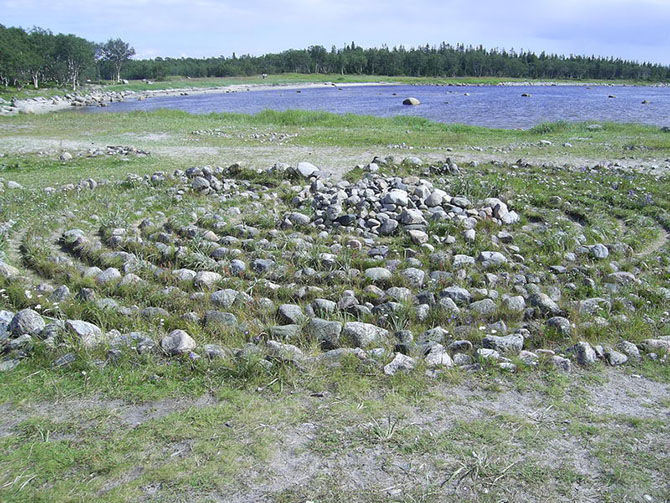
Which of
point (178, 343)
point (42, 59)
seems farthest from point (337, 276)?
point (42, 59)

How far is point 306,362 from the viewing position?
499cm

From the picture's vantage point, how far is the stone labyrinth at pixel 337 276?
17.3 ft

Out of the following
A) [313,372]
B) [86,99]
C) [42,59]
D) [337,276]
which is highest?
[42,59]

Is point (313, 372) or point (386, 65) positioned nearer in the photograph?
point (313, 372)

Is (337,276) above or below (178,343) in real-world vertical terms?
above

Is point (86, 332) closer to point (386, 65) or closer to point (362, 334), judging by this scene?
point (362, 334)

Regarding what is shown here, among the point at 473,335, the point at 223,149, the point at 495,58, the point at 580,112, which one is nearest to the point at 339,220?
the point at 473,335

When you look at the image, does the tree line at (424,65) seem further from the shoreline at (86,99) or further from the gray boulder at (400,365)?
the gray boulder at (400,365)

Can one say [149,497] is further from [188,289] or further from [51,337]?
[188,289]

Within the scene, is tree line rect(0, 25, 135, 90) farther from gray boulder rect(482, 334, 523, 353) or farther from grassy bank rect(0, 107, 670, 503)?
gray boulder rect(482, 334, 523, 353)

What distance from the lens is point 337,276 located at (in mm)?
7383

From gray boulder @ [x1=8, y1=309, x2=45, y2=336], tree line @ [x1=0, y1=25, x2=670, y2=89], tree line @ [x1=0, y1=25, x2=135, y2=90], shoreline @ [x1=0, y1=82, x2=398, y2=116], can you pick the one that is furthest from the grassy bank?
tree line @ [x1=0, y1=25, x2=670, y2=89]

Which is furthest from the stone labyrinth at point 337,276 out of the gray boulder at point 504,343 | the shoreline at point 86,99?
the shoreline at point 86,99

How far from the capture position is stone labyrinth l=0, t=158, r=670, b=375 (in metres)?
5.26
